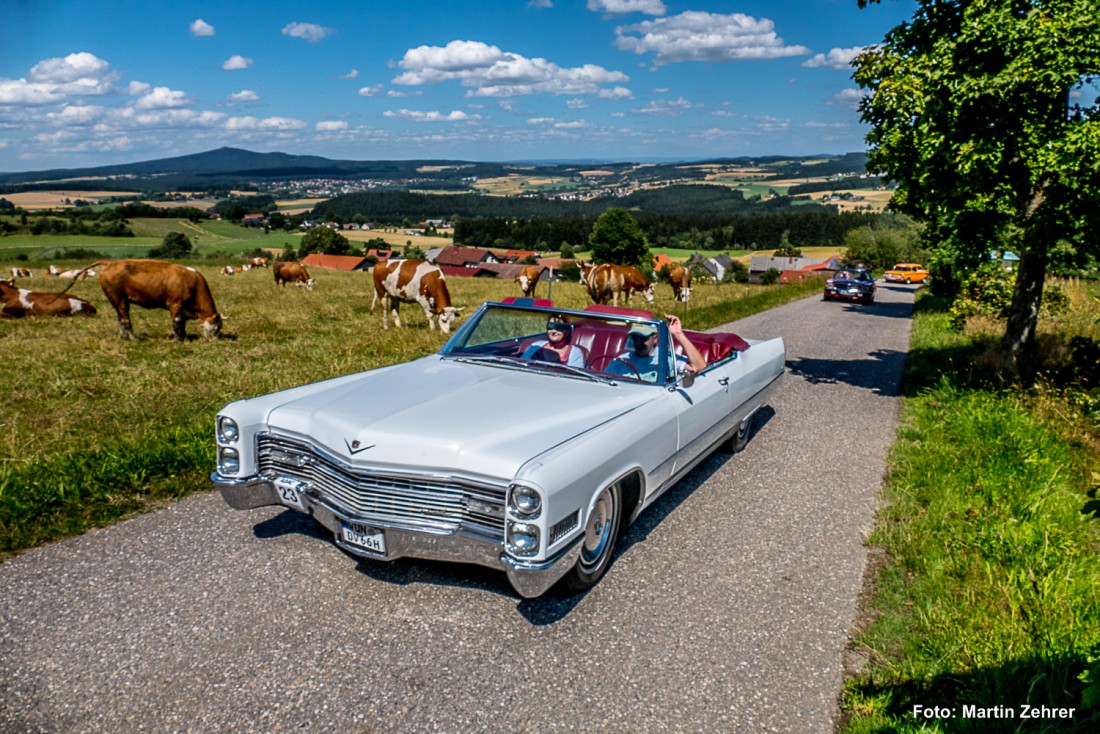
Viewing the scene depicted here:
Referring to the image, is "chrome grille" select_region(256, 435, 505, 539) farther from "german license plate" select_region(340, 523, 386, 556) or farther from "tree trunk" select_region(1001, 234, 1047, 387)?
"tree trunk" select_region(1001, 234, 1047, 387)

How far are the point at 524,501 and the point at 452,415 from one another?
32.8 inches

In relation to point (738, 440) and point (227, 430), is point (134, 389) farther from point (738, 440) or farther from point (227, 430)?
point (738, 440)

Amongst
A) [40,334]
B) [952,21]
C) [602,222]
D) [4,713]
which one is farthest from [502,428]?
[602,222]

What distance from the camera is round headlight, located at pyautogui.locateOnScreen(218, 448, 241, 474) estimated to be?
3953 millimetres

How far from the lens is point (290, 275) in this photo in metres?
31.6

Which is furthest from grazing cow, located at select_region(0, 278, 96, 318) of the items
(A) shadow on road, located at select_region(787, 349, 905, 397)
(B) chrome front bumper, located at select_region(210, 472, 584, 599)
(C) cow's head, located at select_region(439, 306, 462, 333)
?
(B) chrome front bumper, located at select_region(210, 472, 584, 599)

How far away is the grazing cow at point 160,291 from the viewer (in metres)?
13.4

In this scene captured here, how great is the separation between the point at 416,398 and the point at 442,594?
1175 mm

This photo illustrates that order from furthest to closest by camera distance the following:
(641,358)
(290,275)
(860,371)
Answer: (290,275), (860,371), (641,358)

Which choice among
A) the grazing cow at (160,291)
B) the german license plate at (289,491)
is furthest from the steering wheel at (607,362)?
the grazing cow at (160,291)

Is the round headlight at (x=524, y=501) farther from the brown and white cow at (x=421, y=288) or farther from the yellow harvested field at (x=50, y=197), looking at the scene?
the yellow harvested field at (x=50, y=197)

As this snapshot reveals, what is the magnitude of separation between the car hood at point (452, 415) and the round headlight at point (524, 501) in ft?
0.28

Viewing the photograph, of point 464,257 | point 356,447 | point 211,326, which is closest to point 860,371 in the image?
point 356,447

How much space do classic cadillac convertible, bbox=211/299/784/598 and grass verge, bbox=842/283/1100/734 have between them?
59.3 inches
